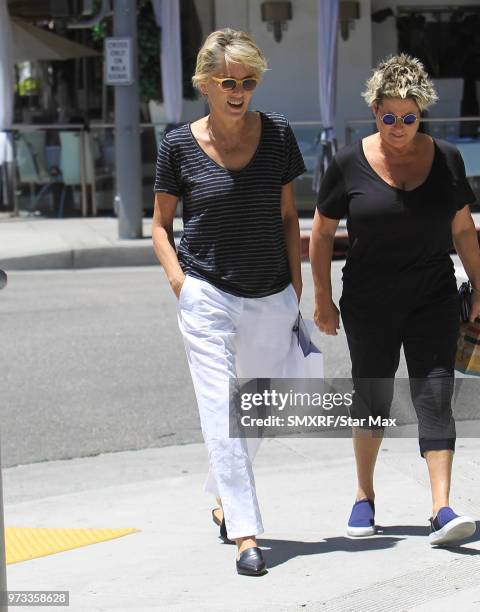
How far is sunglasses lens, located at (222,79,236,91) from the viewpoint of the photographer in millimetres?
4473

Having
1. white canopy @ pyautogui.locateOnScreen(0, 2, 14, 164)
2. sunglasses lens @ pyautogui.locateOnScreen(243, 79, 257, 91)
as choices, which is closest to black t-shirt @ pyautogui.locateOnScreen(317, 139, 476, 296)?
sunglasses lens @ pyautogui.locateOnScreen(243, 79, 257, 91)

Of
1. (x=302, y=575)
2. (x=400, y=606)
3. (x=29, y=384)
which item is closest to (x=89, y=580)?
(x=302, y=575)

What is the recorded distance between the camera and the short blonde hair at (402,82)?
4578mm

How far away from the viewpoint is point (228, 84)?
448cm

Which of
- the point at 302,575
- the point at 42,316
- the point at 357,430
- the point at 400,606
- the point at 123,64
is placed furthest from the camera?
the point at 123,64

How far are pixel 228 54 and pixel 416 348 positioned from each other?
1.32m

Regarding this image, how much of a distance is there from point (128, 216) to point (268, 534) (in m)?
10.4

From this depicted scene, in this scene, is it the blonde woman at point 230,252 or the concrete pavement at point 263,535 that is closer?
the concrete pavement at point 263,535

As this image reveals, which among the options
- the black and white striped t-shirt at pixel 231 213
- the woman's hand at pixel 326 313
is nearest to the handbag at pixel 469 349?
the woman's hand at pixel 326 313

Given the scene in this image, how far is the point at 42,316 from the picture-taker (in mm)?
10359

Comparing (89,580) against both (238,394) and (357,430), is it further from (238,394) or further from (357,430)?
(357,430)

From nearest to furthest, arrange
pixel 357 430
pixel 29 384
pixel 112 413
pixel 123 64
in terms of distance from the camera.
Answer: pixel 357 430, pixel 112 413, pixel 29 384, pixel 123 64

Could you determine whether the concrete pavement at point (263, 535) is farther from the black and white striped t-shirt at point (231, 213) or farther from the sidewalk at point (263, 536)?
the black and white striped t-shirt at point (231, 213)

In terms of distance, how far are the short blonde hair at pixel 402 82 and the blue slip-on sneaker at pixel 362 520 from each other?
156cm
